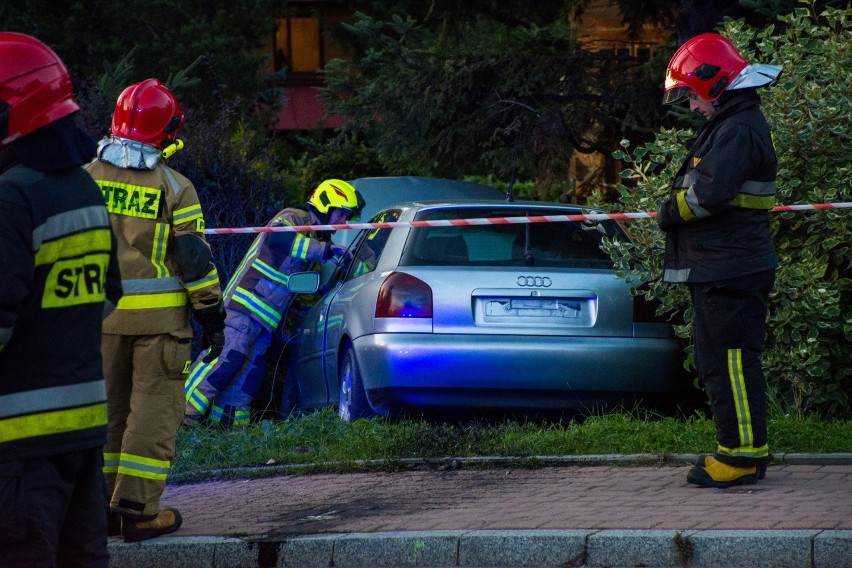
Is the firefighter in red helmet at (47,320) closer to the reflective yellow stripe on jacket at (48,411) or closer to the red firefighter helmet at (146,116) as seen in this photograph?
the reflective yellow stripe on jacket at (48,411)

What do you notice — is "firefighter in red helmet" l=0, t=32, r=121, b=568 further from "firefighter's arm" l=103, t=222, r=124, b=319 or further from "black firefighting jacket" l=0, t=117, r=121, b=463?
"firefighter's arm" l=103, t=222, r=124, b=319

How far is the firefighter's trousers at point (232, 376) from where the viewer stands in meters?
9.23

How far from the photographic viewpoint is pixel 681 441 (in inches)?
281

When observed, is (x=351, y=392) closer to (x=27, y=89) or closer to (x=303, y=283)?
(x=303, y=283)

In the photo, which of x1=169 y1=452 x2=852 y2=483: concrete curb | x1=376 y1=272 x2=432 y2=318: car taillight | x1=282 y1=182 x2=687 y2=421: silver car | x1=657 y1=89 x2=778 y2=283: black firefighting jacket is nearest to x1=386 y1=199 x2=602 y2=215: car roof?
x1=282 y1=182 x2=687 y2=421: silver car

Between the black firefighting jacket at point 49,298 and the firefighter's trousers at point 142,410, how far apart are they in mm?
2129

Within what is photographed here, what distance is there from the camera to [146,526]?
5773 millimetres

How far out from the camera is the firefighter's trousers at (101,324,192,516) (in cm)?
570

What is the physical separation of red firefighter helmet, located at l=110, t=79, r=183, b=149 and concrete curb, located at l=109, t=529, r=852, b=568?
171 cm

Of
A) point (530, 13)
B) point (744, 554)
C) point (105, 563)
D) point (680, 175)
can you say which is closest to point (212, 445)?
point (680, 175)

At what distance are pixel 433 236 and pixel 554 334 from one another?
99 cm

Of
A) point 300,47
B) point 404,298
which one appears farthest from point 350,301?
point 300,47

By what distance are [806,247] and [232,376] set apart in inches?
153

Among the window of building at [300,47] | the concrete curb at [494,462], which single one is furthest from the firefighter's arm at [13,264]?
the window of building at [300,47]
